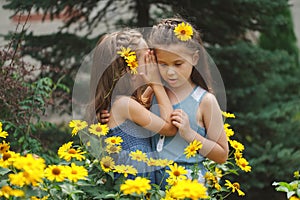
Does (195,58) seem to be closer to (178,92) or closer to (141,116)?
(178,92)

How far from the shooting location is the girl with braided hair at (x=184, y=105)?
6.51 ft

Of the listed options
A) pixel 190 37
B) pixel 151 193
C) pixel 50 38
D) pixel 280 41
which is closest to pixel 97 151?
pixel 151 193

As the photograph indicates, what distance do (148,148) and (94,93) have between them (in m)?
0.36

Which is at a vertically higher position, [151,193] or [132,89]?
[132,89]

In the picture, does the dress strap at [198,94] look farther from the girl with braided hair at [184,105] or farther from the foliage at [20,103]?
the foliage at [20,103]

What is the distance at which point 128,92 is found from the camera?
7.18 feet

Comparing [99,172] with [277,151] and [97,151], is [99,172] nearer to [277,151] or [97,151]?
[97,151]

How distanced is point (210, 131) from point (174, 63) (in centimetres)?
31

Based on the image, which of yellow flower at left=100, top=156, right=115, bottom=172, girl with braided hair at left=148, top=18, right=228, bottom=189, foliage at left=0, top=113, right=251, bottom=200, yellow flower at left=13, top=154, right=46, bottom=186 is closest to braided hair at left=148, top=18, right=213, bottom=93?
girl with braided hair at left=148, top=18, right=228, bottom=189

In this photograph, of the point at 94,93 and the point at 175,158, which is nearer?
the point at 175,158

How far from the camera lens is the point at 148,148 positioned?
85.0 inches

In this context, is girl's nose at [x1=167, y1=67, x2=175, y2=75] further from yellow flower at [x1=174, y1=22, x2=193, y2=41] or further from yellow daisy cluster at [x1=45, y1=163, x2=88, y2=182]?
yellow daisy cluster at [x1=45, y1=163, x2=88, y2=182]

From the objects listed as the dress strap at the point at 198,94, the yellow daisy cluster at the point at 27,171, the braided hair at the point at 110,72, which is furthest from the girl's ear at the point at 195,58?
the yellow daisy cluster at the point at 27,171

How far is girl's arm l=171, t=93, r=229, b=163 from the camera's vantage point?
1.96m
